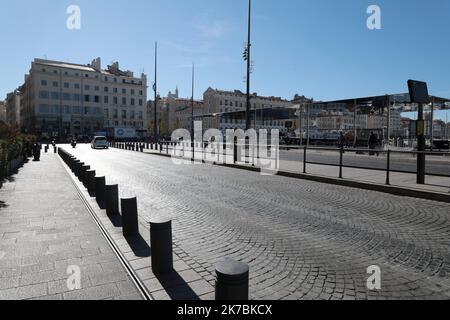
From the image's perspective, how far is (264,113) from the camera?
1754 inches

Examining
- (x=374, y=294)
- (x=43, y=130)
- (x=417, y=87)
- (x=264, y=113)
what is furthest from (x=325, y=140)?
(x=43, y=130)

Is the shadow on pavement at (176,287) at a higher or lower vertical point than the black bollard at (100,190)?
lower

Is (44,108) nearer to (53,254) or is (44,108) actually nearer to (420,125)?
(420,125)

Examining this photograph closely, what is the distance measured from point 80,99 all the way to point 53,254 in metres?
86.7

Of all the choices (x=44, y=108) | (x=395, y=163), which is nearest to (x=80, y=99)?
(x=44, y=108)

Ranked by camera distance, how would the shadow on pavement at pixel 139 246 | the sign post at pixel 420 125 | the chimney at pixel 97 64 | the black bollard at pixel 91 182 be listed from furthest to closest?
the chimney at pixel 97 64
the sign post at pixel 420 125
the black bollard at pixel 91 182
the shadow on pavement at pixel 139 246

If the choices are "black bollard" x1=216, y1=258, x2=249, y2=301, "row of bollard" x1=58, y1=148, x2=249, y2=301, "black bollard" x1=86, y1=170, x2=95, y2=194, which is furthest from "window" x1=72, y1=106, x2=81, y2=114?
"black bollard" x1=216, y1=258, x2=249, y2=301

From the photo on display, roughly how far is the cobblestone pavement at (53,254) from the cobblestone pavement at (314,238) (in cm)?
104

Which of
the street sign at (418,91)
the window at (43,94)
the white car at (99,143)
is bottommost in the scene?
the white car at (99,143)

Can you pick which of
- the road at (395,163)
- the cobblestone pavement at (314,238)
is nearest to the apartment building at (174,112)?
the road at (395,163)

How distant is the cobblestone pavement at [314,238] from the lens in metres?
3.58

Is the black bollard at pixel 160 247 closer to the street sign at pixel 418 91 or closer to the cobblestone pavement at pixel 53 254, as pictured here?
the cobblestone pavement at pixel 53 254

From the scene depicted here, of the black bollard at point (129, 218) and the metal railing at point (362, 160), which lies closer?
the black bollard at point (129, 218)
